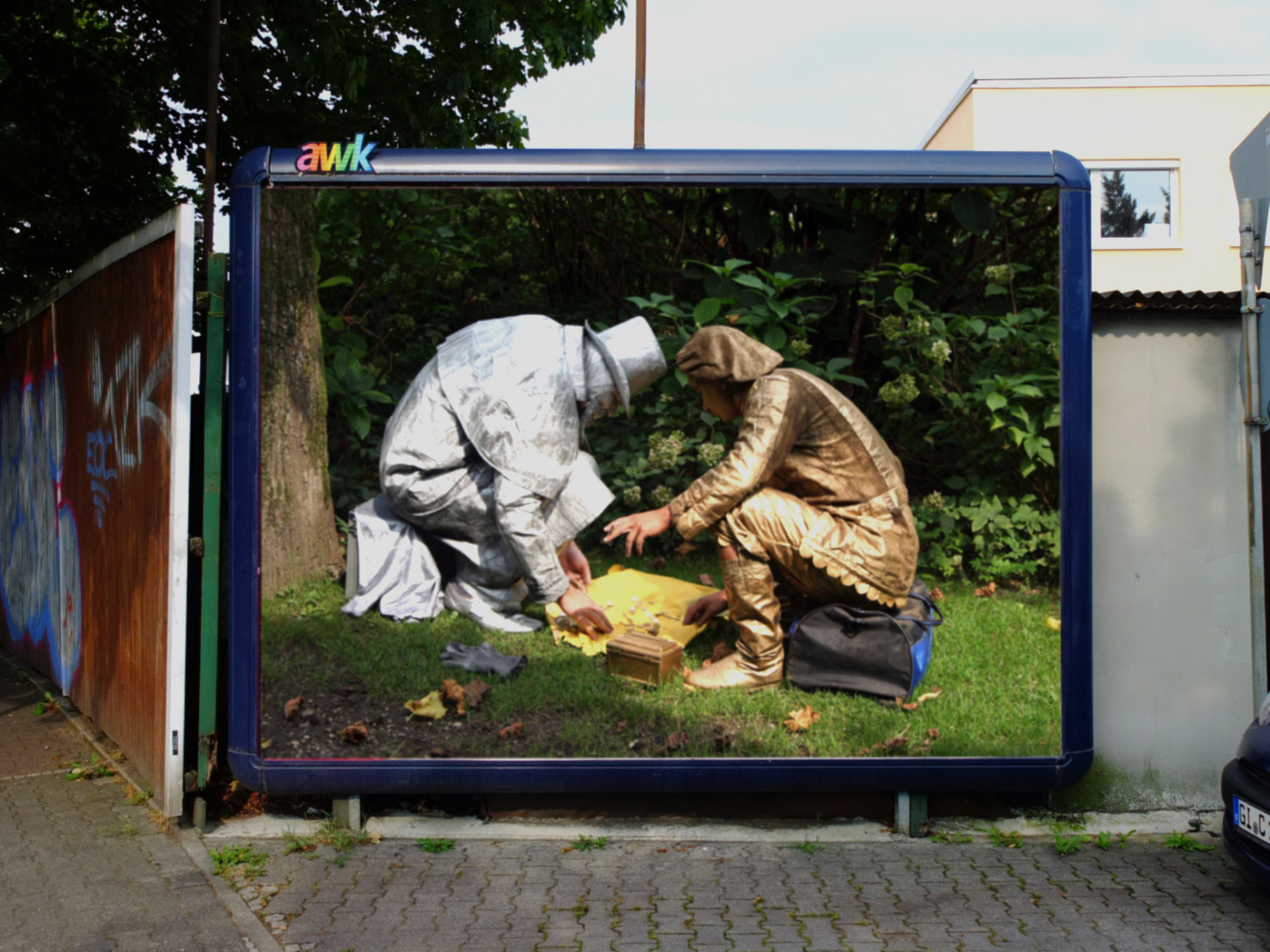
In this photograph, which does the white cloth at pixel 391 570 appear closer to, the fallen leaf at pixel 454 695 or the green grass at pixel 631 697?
the green grass at pixel 631 697

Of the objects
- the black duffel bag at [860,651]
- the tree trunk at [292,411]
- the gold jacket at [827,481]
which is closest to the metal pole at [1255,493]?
the black duffel bag at [860,651]

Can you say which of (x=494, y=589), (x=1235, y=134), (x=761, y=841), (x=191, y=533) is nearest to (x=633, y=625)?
(x=494, y=589)

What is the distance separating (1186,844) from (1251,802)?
25.9 inches

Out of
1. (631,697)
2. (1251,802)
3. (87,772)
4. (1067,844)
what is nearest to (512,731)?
(631,697)

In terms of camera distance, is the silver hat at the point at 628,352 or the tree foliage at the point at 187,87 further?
the tree foliage at the point at 187,87

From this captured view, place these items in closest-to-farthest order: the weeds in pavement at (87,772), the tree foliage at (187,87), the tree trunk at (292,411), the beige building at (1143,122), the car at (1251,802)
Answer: the car at (1251,802) → the tree trunk at (292,411) → the weeds in pavement at (87,772) → the tree foliage at (187,87) → the beige building at (1143,122)

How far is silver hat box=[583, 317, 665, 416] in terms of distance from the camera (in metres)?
4.05

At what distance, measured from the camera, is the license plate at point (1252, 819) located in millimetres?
3354

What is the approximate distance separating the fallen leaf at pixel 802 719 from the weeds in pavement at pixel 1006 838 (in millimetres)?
826

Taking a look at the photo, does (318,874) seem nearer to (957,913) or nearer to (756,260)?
(957,913)

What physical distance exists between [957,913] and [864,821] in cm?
75

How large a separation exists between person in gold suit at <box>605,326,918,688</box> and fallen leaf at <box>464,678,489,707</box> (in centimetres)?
74

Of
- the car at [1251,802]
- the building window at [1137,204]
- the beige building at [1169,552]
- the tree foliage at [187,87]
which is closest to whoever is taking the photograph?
the car at [1251,802]

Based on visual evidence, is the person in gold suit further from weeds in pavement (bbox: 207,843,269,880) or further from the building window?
the building window
